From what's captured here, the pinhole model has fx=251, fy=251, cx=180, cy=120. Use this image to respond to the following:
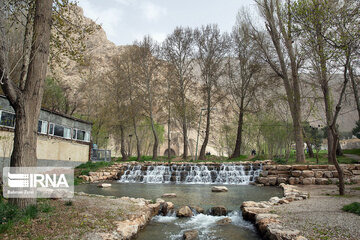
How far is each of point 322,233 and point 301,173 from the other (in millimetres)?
11376

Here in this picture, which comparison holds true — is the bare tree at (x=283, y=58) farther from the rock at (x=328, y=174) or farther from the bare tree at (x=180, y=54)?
the bare tree at (x=180, y=54)

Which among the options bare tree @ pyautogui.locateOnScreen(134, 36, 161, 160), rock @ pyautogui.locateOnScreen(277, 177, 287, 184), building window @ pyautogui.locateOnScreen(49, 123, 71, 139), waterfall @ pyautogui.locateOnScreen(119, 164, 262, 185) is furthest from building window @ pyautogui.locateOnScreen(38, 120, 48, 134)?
rock @ pyautogui.locateOnScreen(277, 177, 287, 184)

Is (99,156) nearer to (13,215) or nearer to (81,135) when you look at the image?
(81,135)

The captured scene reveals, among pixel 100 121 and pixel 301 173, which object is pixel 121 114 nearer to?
pixel 100 121

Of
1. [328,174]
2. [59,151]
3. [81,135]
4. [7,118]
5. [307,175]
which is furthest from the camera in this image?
[81,135]

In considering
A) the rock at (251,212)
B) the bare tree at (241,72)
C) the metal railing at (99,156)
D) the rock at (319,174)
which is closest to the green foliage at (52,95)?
the metal railing at (99,156)

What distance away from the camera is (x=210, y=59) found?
2770 cm

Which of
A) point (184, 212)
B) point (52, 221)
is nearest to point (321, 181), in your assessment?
point (184, 212)

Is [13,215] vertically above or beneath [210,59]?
beneath

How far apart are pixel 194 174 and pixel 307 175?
25.6ft

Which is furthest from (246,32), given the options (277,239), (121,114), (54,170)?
(277,239)

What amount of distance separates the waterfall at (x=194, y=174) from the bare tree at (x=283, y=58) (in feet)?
13.2

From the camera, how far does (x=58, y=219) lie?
5.09 metres

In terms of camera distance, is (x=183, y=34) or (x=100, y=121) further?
(x=100, y=121)
